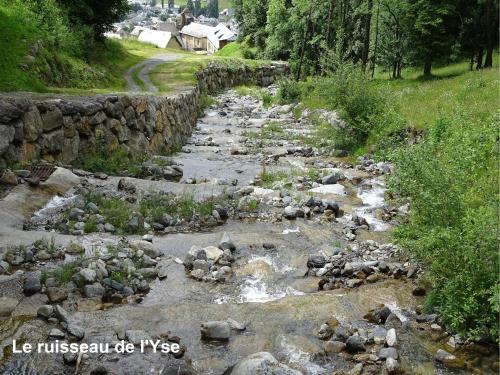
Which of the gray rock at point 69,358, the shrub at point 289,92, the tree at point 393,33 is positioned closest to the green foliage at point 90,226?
the gray rock at point 69,358

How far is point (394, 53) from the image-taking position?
3859 cm

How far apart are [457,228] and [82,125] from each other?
1349 cm

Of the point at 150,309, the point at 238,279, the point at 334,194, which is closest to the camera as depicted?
the point at 150,309

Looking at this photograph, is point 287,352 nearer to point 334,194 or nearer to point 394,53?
point 334,194

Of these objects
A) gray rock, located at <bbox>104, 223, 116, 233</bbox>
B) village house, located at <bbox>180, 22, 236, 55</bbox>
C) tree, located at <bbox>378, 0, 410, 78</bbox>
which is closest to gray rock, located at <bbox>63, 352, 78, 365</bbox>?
gray rock, located at <bbox>104, 223, 116, 233</bbox>

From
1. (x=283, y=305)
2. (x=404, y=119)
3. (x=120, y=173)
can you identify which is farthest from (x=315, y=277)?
(x=404, y=119)

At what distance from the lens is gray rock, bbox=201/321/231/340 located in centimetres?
773

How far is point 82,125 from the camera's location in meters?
17.1

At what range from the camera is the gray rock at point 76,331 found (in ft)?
23.9

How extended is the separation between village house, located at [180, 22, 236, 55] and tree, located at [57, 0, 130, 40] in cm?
8175

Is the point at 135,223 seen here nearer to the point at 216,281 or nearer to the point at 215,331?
the point at 216,281

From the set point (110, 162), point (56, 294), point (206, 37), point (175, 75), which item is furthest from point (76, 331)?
point (206, 37)

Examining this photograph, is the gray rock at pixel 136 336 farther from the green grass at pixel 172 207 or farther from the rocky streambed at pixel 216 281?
the green grass at pixel 172 207

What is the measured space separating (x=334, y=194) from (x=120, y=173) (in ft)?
25.1
